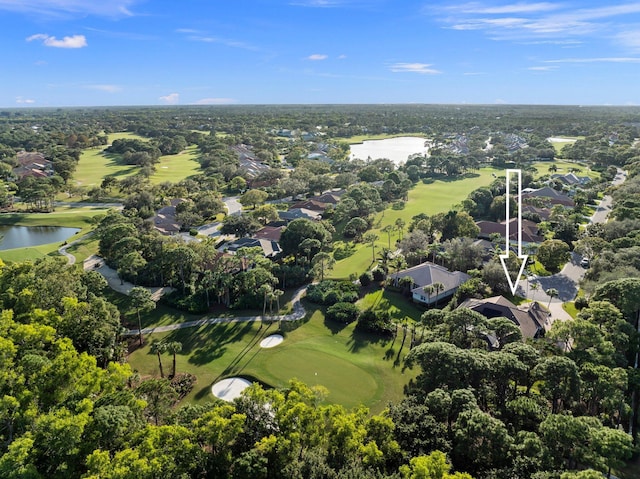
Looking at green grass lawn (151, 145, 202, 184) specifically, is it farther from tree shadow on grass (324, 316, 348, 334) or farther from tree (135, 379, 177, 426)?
tree (135, 379, 177, 426)

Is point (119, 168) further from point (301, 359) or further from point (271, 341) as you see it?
point (301, 359)

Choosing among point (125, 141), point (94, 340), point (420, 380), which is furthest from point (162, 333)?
point (125, 141)

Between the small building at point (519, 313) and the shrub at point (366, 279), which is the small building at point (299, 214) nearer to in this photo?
the shrub at point (366, 279)

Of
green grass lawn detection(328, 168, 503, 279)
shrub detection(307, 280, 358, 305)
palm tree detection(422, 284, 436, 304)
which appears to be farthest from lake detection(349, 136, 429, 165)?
palm tree detection(422, 284, 436, 304)

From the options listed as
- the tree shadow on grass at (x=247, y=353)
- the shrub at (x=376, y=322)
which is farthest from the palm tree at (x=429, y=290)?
the tree shadow on grass at (x=247, y=353)

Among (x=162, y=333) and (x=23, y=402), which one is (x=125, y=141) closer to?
(x=162, y=333)
